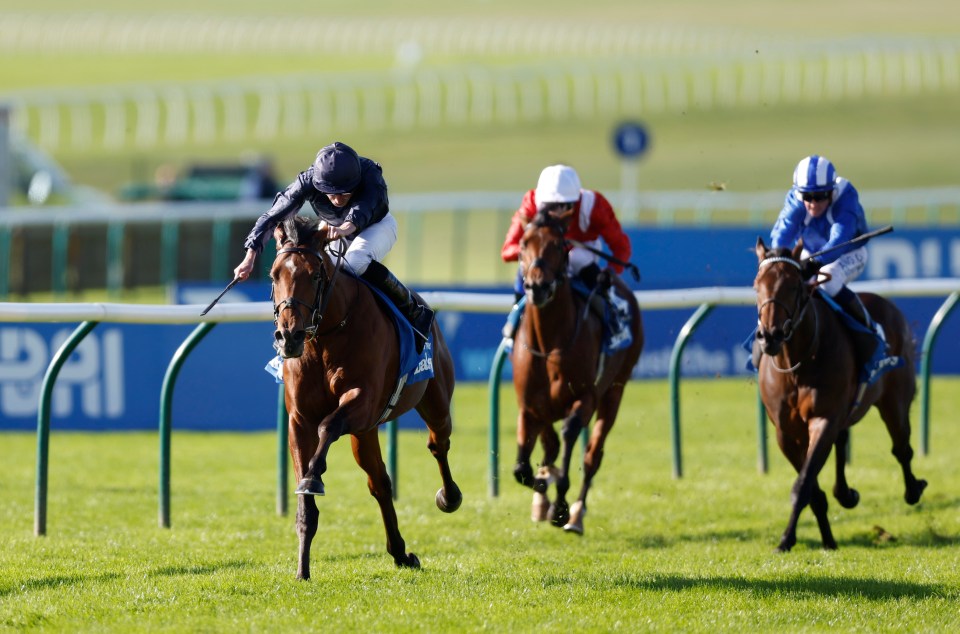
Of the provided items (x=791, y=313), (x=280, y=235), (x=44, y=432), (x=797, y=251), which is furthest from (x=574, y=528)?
(x=44, y=432)

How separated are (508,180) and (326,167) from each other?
33.2 metres

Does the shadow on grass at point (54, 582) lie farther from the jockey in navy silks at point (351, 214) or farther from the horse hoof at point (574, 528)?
the horse hoof at point (574, 528)

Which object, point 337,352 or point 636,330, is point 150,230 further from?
point 337,352

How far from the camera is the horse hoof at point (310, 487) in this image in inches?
252

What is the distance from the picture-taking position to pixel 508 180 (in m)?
39.9

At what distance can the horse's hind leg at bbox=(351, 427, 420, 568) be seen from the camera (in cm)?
705

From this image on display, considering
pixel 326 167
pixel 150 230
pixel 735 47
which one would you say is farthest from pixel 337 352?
pixel 735 47

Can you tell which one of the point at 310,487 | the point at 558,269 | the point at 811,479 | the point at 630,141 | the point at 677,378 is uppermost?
the point at 630,141

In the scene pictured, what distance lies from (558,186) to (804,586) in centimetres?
270

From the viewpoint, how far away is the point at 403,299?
731 centimetres

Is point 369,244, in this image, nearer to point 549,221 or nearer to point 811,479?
point 549,221

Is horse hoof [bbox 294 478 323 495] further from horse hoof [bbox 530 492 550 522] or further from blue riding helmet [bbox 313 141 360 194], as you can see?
horse hoof [bbox 530 492 550 522]

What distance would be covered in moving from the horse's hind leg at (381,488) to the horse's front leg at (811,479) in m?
1.91

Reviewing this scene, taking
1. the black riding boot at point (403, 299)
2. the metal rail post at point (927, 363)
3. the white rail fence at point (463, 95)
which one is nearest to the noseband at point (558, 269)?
the black riding boot at point (403, 299)
